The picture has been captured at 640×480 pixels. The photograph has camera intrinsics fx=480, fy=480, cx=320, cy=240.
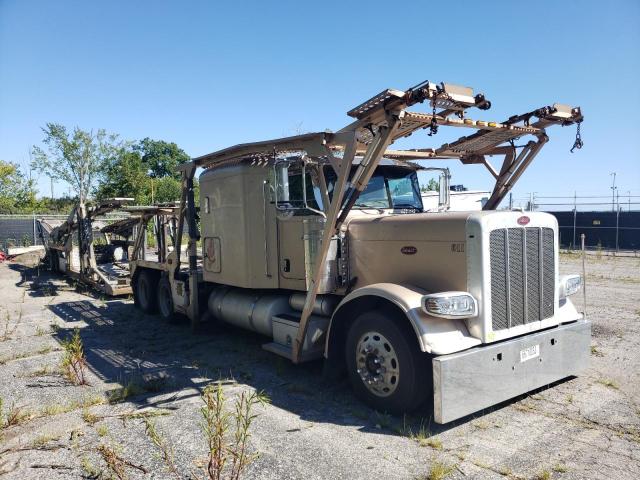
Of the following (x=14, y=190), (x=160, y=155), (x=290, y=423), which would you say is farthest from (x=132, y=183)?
(x=290, y=423)

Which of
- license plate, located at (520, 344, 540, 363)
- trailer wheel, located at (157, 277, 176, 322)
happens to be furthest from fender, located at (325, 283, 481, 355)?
trailer wheel, located at (157, 277, 176, 322)

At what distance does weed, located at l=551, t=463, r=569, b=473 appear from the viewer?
11.6 ft

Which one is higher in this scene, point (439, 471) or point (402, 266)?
point (402, 266)

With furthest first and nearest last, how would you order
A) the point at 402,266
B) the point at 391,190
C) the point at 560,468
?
the point at 391,190 < the point at 402,266 < the point at 560,468

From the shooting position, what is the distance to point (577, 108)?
5.44m

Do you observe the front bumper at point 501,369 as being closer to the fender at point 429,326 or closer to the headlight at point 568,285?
the fender at point 429,326

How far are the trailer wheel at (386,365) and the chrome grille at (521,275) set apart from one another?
33.2 inches

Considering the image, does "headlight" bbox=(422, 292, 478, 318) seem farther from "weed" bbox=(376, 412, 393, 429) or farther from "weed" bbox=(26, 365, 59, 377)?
"weed" bbox=(26, 365, 59, 377)

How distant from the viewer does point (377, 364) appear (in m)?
4.64

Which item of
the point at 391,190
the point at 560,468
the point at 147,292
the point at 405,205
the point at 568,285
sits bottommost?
the point at 560,468

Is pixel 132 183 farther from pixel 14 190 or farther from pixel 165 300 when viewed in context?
pixel 165 300

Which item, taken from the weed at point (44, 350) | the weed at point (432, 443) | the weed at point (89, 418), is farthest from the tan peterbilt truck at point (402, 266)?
the weed at point (44, 350)

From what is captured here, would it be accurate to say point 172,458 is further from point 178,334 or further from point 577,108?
point 577,108

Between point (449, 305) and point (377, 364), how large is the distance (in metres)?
0.99
